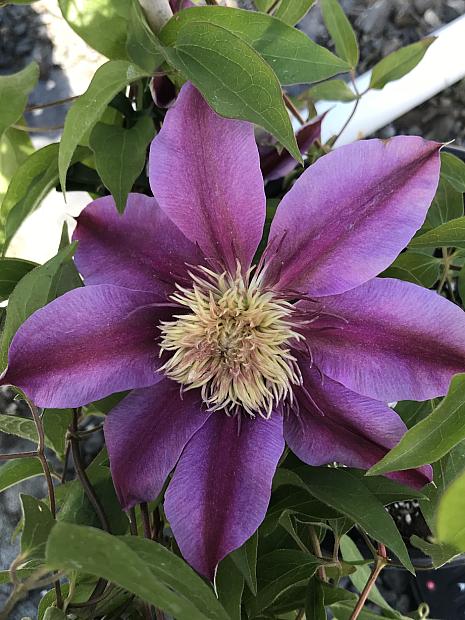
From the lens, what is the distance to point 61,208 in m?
1.08

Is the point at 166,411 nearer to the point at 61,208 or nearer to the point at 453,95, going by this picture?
the point at 61,208

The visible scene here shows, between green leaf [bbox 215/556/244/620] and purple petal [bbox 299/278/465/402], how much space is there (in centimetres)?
13

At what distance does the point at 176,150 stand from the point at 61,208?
2.56 ft

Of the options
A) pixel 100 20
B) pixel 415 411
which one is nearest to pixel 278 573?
pixel 415 411

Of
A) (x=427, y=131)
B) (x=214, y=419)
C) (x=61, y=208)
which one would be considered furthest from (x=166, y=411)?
(x=427, y=131)

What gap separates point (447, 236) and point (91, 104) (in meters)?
0.20

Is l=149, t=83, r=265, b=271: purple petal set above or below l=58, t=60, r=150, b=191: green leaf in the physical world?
below

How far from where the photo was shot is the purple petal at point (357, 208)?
32cm

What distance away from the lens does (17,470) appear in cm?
47

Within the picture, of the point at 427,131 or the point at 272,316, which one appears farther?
the point at 427,131

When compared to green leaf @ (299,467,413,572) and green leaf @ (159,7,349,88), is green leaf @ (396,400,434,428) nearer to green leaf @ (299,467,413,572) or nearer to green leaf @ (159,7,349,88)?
green leaf @ (299,467,413,572)

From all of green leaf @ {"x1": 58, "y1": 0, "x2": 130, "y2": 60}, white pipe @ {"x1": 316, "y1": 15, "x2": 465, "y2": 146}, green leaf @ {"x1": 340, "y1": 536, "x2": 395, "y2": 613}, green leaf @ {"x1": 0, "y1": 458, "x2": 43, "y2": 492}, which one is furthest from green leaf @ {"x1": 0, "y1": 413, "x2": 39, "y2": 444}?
white pipe @ {"x1": 316, "y1": 15, "x2": 465, "y2": 146}

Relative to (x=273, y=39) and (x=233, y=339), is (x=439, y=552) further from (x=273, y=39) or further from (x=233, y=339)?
(x=273, y=39)

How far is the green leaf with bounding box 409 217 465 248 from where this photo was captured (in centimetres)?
37
